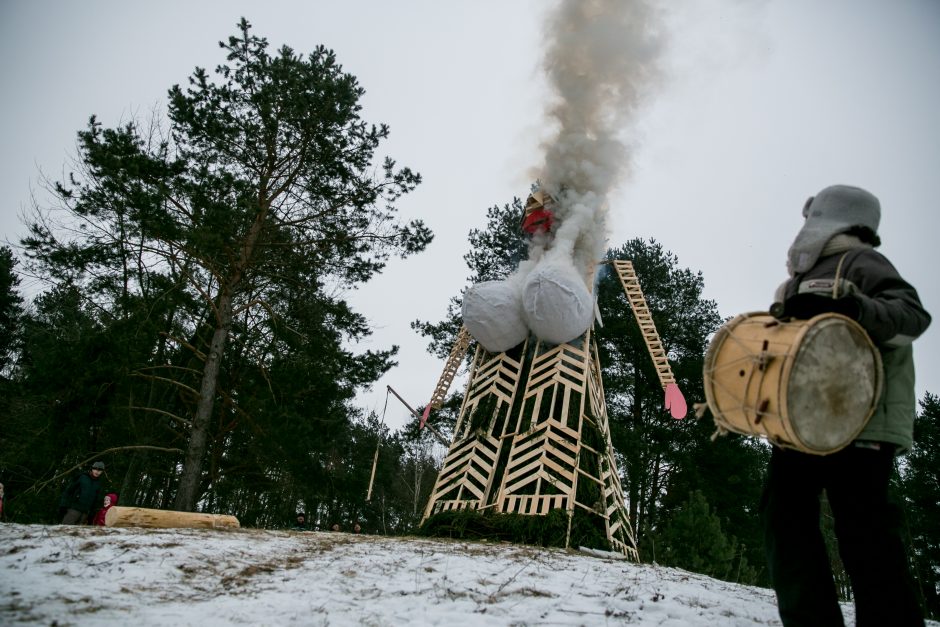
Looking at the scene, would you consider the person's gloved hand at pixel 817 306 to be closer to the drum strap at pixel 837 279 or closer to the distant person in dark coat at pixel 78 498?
the drum strap at pixel 837 279

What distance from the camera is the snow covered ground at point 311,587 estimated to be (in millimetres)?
2932

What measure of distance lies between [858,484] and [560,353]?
640 cm

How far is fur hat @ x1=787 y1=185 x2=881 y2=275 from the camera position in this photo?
114 inches

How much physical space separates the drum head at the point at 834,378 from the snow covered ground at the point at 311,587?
5.71 feet

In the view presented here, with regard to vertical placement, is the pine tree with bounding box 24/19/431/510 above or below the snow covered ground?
above

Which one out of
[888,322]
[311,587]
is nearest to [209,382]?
[311,587]

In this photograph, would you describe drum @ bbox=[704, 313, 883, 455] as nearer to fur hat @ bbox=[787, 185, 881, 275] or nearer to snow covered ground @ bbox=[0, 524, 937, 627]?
fur hat @ bbox=[787, 185, 881, 275]

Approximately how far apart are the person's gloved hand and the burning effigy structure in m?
5.22

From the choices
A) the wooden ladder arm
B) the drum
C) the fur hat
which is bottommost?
the drum

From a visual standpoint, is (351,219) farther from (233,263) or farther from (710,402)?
(710,402)

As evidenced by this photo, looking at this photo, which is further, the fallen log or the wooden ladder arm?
the wooden ladder arm

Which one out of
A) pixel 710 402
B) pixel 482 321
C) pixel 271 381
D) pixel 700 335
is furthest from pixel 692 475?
pixel 710 402

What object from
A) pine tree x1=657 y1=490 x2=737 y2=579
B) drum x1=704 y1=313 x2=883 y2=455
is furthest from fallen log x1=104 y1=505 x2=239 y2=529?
pine tree x1=657 y1=490 x2=737 y2=579

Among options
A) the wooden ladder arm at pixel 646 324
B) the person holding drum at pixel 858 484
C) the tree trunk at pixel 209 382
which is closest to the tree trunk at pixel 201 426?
the tree trunk at pixel 209 382
